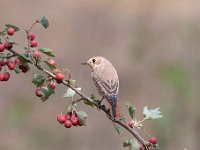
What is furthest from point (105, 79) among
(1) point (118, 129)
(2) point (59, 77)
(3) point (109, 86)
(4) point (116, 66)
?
(4) point (116, 66)

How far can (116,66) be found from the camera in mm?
13953

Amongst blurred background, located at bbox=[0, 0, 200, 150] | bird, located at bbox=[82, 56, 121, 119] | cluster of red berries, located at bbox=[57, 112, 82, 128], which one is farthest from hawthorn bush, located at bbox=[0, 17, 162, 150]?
blurred background, located at bbox=[0, 0, 200, 150]

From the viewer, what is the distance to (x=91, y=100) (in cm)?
374

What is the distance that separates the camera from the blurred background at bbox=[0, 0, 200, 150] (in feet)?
27.7

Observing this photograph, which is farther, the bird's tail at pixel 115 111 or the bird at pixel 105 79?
the bird at pixel 105 79

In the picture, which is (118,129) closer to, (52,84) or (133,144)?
(133,144)

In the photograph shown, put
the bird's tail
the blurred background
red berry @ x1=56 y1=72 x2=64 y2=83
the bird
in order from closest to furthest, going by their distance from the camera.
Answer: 1. red berry @ x1=56 y1=72 x2=64 y2=83
2. the bird's tail
3. the bird
4. the blurred background

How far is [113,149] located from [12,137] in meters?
1.73

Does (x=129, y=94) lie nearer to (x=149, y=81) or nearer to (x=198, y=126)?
(x=149, y=81)

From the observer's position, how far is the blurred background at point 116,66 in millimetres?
8430

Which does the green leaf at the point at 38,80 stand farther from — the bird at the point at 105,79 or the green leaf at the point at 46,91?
the bird at the point at 105,79

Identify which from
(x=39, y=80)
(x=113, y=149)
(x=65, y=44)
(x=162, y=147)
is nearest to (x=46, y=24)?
(x=39, y=80)

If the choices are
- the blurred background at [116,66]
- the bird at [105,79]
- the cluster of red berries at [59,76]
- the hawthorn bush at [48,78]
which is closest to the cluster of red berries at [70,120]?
the hawthorn bush at [48,78]

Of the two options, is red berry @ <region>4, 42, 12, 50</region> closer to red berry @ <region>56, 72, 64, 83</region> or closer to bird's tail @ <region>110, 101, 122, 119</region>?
red berry @ <region>56, 72, 64, 83</region>
